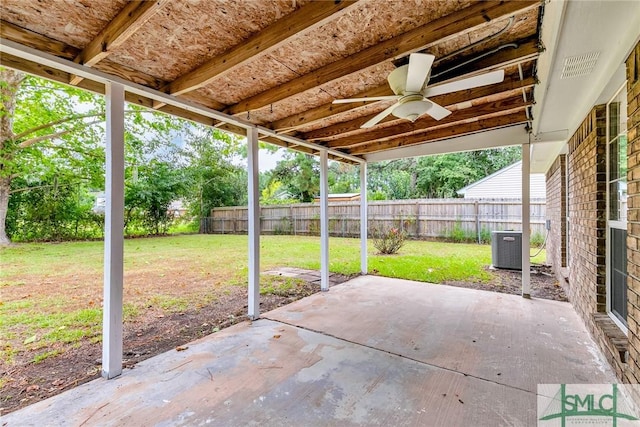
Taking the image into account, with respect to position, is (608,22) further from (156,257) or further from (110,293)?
(156,257)

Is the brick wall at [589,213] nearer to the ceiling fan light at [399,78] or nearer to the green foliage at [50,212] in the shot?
the ceiling fan light at [399,78]

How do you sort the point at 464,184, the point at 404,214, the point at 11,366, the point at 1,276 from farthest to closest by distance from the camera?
the point at 464,184 < the point at 404,214 < the point at 1,276 < the point at 11,366

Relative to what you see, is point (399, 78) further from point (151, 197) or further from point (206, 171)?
point (206, 171)

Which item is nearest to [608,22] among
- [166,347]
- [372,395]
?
[372,395]

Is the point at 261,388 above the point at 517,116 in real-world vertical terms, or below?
below

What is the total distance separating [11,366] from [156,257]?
208 inches

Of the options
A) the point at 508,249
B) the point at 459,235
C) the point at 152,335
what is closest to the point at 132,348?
the point at 152,335

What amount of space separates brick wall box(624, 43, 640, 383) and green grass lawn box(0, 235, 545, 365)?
3.41 metres

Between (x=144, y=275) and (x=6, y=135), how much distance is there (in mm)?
5123

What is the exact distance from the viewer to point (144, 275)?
5555mm

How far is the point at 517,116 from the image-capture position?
366 cm

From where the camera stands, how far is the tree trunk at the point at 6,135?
597 cm

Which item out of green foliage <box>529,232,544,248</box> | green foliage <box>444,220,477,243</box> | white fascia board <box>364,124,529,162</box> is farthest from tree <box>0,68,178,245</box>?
green foliage <box>529,232,544,248</box>

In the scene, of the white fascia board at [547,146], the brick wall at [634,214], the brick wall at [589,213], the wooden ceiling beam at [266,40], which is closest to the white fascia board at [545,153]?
the white fascia board at [547,146]
